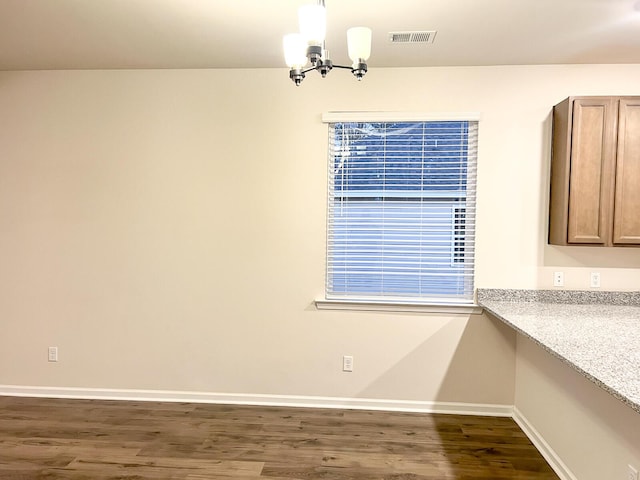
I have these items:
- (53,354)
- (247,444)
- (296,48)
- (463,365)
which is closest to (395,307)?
(463,365)

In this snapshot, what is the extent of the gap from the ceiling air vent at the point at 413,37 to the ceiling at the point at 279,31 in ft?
0.15

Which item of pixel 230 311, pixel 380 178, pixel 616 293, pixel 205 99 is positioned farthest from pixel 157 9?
pixel 616 293

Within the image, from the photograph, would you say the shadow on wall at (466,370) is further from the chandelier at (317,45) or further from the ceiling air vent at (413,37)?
the chandelier at (317,45)

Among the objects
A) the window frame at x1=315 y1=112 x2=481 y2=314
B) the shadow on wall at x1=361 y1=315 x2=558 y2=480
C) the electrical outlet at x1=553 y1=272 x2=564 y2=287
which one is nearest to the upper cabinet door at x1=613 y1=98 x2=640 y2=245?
the electrical outlet at x1=553 y1=272 x2=564 y2=287

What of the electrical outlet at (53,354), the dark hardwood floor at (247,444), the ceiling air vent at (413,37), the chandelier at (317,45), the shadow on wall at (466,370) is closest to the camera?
the chandelier at (317,45)

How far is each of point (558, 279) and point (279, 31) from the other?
2.61 metres

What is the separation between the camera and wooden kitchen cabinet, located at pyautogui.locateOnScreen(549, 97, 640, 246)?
270 cm

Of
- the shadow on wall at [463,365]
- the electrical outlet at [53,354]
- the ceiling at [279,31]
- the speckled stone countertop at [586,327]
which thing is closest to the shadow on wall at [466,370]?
the shadow on wall at [463,365]

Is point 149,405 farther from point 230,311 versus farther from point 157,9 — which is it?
point 157,9

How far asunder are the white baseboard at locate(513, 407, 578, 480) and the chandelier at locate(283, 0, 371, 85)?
2412 mm

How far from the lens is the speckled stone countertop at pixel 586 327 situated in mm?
1599

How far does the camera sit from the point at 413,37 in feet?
8.46

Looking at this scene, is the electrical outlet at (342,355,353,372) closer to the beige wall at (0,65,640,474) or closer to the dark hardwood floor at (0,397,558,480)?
the beige wall at (0,65,640,474)

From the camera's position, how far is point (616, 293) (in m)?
2.96
